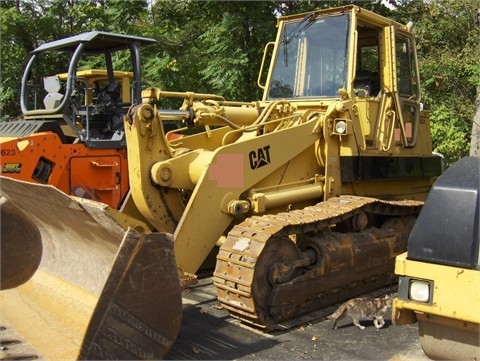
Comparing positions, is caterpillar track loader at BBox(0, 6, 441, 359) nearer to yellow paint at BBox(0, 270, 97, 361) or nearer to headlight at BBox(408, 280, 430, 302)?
yellow paint at BBox(0, 270, 97, 361)

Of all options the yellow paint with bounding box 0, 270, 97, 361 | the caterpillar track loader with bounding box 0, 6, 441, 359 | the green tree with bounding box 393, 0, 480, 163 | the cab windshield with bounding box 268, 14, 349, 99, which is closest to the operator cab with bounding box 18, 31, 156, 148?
the caterpillar track loader with bounding box 0, 6, 441, 359

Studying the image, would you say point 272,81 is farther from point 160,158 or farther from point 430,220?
point 430,220

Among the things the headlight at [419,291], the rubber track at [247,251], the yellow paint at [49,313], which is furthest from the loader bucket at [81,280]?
the headlight at [419,291]

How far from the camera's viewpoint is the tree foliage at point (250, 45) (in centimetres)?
1184

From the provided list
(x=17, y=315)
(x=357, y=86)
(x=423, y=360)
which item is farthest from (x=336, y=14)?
(x=17, y=315)

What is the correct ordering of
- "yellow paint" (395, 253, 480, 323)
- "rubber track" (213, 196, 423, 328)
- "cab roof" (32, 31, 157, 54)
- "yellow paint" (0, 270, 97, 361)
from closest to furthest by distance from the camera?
"yellow paint" (395, 253, 480, 323), "yellow paint" (0, 270, 97, 361), "rubber track" (213, 196, 423, 328), "cab roof" (32, 31, 157, 54)

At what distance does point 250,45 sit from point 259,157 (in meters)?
7.20

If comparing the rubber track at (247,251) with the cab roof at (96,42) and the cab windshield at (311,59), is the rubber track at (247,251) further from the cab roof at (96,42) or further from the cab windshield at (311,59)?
the cab roof at (96,42)

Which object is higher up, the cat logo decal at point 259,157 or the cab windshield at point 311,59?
the cab windshield at point 311,59

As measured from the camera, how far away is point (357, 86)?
661 centimetres

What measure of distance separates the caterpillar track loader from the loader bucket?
1cm

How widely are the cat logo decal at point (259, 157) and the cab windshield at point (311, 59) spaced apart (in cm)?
124

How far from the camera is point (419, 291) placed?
2857mm

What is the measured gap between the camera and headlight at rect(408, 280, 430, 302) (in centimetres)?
283
